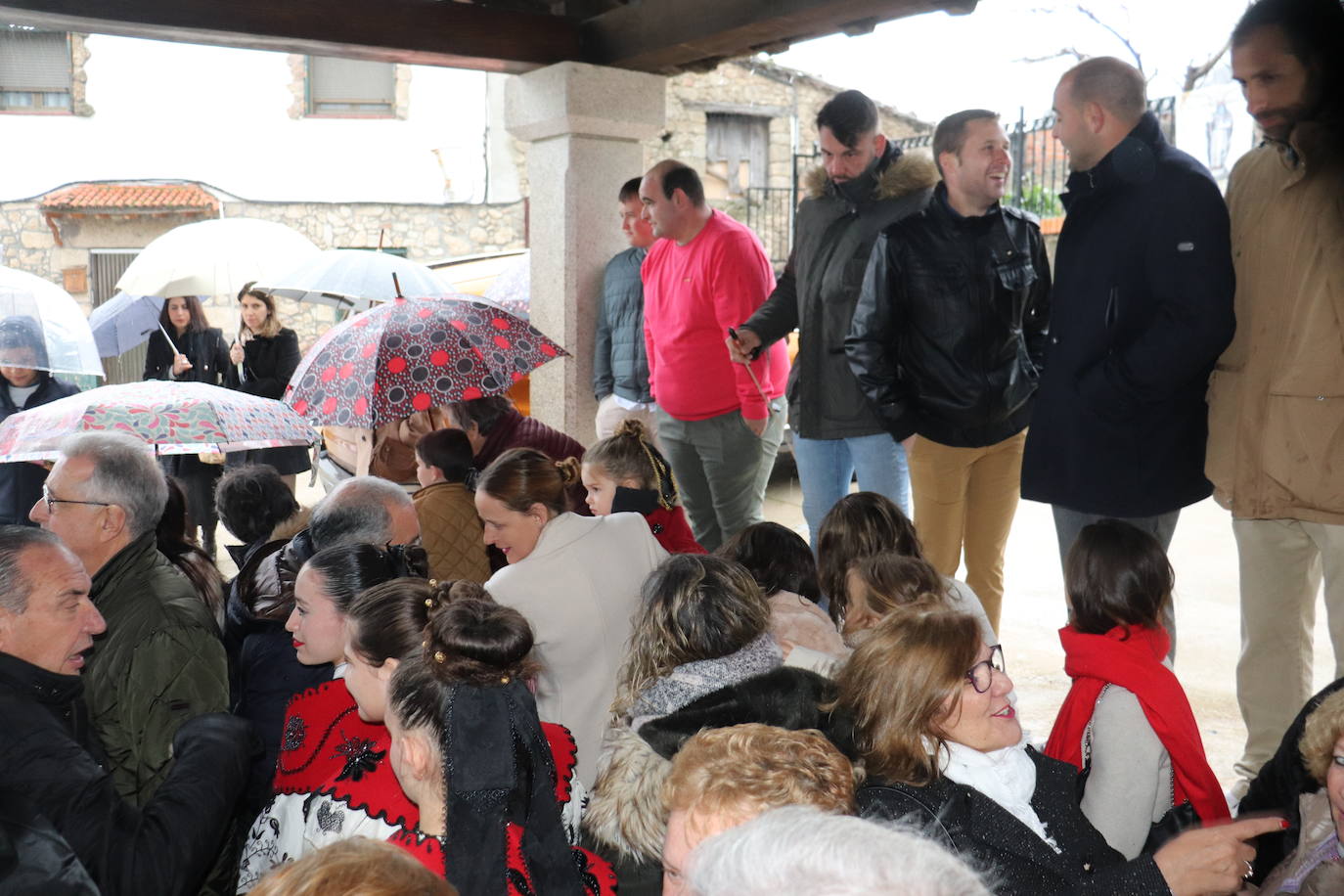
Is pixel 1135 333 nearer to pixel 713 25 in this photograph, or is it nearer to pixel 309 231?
pixel 713 25

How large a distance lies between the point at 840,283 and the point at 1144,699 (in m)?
2.34

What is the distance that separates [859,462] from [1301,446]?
1.69 m

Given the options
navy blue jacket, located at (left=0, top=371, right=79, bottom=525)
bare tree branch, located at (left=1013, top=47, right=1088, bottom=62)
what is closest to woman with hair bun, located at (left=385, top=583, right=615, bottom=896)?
navy blue jacket, located at (left=0, top=371, right=79, bottom=525)

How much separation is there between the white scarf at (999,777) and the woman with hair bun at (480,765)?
2.23ft

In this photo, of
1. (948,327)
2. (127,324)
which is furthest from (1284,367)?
(127,324)

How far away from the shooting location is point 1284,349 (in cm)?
325

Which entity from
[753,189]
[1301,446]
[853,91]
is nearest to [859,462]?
[853,91]

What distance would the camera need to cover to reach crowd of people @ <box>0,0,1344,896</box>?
6.52ft

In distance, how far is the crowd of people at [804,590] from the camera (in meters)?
1.99

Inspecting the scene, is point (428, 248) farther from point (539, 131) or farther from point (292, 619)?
point (292, 619)

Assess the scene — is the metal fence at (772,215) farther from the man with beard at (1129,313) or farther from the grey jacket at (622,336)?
the man with beard at (1129,313)

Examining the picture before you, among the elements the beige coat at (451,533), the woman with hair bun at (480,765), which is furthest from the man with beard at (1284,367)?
the beige coat at (451,533)

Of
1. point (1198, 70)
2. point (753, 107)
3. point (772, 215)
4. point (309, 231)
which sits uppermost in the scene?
point (1198, 70)

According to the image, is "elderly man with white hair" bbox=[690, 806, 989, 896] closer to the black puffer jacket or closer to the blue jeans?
the black puffer jacket
